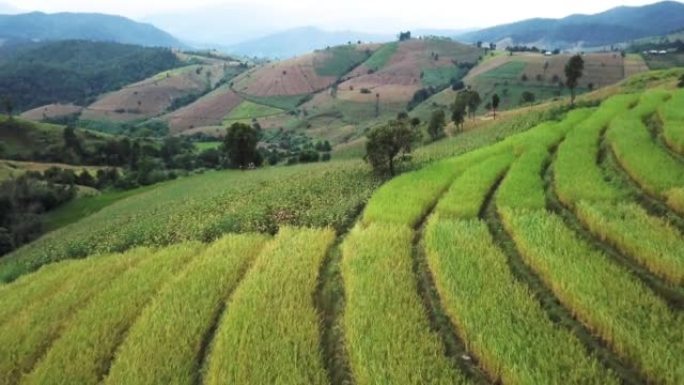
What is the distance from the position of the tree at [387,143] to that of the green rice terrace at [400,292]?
38.4 ft

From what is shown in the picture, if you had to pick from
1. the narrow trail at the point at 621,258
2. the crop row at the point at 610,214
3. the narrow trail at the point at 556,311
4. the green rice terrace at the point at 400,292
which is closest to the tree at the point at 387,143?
the green rice terrace at the point at 400,292

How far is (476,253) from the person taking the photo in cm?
2125

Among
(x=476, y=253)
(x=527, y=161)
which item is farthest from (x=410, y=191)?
(x=476, y=253)

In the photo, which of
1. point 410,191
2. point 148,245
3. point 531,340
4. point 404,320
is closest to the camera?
point 531,340

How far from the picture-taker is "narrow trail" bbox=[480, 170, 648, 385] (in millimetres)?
13727

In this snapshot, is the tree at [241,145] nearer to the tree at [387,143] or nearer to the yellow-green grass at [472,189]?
the tree at [387,143]

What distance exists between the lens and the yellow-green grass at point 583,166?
1035 inches

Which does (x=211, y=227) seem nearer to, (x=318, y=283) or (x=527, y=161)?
(x=318, y=283)

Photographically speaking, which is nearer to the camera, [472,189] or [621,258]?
[621,258]

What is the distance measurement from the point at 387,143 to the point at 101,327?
28.9m

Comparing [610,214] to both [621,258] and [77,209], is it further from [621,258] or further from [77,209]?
[77,209]

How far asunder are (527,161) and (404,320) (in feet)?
69.3

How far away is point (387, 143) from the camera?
43844 millimetres

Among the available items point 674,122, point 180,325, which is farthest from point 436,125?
point 180,325
